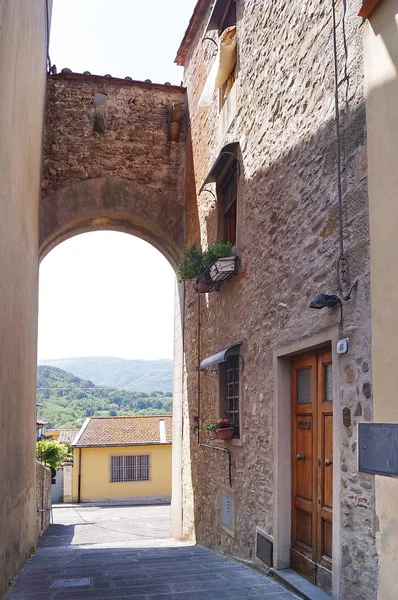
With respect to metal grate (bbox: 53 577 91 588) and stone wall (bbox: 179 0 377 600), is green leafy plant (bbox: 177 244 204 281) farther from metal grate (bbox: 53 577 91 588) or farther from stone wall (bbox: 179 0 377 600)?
metal grate (bbox: 53 577 91 588)

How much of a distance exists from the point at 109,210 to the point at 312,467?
22.3 feet

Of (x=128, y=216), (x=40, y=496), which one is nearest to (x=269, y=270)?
(x=128, y=216)

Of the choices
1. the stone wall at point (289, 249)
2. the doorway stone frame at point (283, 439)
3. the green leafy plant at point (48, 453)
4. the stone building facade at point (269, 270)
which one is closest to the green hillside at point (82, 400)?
the green leafy plant at point (48, 453)

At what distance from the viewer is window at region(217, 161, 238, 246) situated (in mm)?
7613

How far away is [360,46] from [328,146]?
0.74 metres

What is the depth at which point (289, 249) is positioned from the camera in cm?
540

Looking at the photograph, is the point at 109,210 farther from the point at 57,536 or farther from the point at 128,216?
the point at 57,536

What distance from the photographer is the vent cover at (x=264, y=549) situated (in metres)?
5.42

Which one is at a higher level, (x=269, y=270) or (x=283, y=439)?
(x=269, y=270)

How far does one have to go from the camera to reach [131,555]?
714cm

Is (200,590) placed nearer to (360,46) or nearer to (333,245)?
(333,245)

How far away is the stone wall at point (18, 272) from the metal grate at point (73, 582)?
425mm

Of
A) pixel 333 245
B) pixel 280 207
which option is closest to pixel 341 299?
pixel 333 245

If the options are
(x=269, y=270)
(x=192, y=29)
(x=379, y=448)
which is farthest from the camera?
(x=192, y=29)
